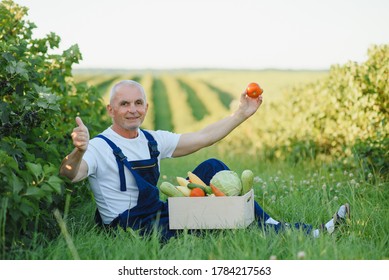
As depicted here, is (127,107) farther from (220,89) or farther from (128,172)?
(220,89)

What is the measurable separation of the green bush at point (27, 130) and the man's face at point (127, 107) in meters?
0.39

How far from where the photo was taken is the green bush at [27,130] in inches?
123

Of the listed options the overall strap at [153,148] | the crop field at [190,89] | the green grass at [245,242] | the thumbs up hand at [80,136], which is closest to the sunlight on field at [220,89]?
the crop field at [190,89]

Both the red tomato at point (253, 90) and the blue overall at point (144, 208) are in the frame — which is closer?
the blue overall at point (144, 208)

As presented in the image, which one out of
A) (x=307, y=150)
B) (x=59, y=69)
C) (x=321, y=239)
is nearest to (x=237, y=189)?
(x=321, y=239)

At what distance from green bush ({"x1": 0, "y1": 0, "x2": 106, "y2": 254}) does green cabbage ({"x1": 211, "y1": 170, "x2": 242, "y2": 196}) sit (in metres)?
0.96

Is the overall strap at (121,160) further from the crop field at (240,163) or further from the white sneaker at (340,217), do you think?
the white sneaker at (340,217)

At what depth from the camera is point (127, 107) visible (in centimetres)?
401

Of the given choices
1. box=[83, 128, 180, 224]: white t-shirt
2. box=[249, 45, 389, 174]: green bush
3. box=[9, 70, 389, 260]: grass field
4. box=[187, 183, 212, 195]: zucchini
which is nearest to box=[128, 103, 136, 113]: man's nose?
box=[83, 128, 180, 224]: white t-shirt

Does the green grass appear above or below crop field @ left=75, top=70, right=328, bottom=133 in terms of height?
below

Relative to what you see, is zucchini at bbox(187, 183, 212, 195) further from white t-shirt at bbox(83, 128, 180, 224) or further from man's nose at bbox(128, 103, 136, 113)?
man's nose at bbox(128, 103, 136, 113)

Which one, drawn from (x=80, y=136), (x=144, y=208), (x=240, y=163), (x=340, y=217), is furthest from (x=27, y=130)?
(x=240, y=163)

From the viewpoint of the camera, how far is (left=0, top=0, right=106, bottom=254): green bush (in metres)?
3.13

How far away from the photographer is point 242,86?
1124 inches
